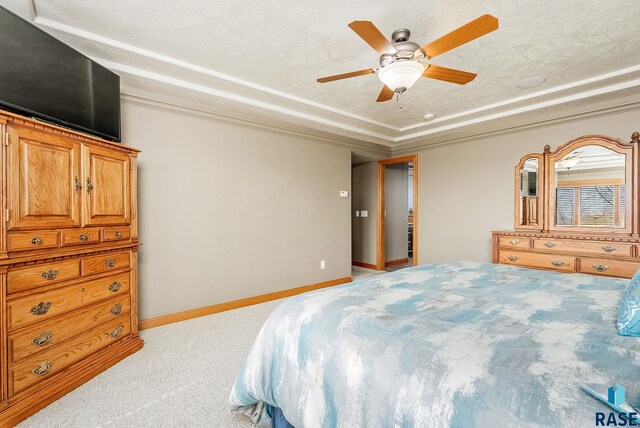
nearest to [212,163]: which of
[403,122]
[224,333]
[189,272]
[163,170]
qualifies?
[163,170]

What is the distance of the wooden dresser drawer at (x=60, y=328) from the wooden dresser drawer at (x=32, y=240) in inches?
18.5

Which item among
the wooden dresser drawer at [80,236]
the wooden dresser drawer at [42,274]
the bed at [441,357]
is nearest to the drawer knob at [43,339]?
the wooden dresser drawer at [42,274]

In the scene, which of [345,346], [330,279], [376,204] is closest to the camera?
[345,346]

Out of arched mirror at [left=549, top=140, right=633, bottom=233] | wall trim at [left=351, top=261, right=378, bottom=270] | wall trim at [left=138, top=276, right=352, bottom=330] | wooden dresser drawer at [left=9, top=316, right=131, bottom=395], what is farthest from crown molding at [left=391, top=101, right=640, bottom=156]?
wooden dresser drawer at [left=9, top=316, right=131, bottom=395]

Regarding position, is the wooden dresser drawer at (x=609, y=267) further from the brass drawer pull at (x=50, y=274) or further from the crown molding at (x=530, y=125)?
the brass drawer pull at (x=50, y=274)

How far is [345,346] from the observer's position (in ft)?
3.76

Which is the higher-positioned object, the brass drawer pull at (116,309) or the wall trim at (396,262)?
the brass drawer pull at (116,309)

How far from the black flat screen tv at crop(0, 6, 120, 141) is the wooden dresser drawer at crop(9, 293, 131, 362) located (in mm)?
1326

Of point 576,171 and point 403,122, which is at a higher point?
point 403,122

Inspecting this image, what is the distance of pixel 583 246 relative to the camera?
311 centimetres

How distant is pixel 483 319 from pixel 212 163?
312 centimetres

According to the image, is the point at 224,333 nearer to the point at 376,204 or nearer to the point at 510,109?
the point at 376,204

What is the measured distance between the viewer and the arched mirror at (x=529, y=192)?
3764 mm

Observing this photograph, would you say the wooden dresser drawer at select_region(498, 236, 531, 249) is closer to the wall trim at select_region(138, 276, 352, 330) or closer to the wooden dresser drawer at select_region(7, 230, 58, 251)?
the wall trim at select_region(138, 276, 352, 330)
